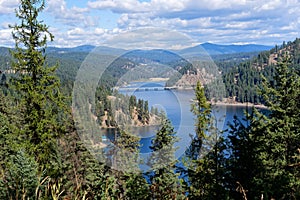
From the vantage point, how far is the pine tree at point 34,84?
39.3ft

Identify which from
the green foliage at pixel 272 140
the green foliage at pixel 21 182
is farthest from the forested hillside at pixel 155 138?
the green foliage at pixel 21 182

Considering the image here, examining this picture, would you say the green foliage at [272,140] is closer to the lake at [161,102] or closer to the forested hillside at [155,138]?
the forested hillside at [155,138]

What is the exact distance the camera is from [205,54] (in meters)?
7.62

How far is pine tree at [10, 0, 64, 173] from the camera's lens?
1198cm

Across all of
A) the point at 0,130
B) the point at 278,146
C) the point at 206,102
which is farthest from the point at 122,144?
the point at 0,130

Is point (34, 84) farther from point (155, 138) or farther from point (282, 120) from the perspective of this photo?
point (282, 120)

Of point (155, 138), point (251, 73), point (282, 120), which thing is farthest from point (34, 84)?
point (251, 73)

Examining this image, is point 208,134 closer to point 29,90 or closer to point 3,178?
point 29,90

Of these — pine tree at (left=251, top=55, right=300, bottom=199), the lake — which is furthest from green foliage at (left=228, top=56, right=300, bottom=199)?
the lake

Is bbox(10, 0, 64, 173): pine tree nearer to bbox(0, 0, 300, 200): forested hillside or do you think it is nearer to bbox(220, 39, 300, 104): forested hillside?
bbox(0, 0, 300, 200): forested hillside

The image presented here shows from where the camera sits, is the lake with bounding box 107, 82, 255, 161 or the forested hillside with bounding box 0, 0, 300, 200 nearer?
the forested hillside with bounding box 0, 0, 300, 200

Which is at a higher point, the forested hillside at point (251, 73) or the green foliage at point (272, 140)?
the green foliage at point (272, 140)

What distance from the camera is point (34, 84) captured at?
12.1 m

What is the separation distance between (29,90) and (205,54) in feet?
22.5
